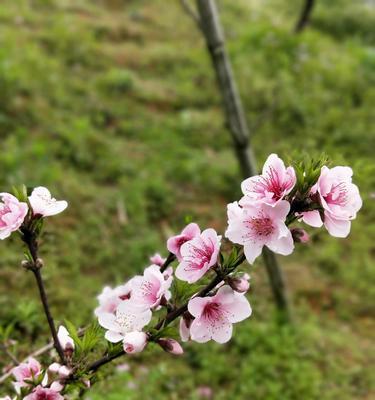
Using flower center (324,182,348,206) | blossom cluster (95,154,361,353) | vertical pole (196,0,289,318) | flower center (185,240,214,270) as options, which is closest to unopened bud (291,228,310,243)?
blossom cluster (95,154,361,353)

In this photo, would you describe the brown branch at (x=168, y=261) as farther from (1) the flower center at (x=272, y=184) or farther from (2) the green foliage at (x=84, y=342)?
(1) the flower center at (x=272, y=184)

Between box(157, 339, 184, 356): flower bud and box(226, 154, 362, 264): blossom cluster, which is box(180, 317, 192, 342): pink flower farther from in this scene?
box(226, 154, 362, 264): blossom cluster

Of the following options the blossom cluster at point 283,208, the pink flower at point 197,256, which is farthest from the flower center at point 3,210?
the blossom cluster at point 283,208

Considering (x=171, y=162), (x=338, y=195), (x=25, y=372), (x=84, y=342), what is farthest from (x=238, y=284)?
(x=171, y=162)

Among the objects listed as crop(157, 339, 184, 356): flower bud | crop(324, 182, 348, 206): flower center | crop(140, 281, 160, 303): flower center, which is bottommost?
crop(157, 339, 184, 356): flower bud

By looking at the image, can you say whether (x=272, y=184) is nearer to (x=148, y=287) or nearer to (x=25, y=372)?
(x=148, y=287)
